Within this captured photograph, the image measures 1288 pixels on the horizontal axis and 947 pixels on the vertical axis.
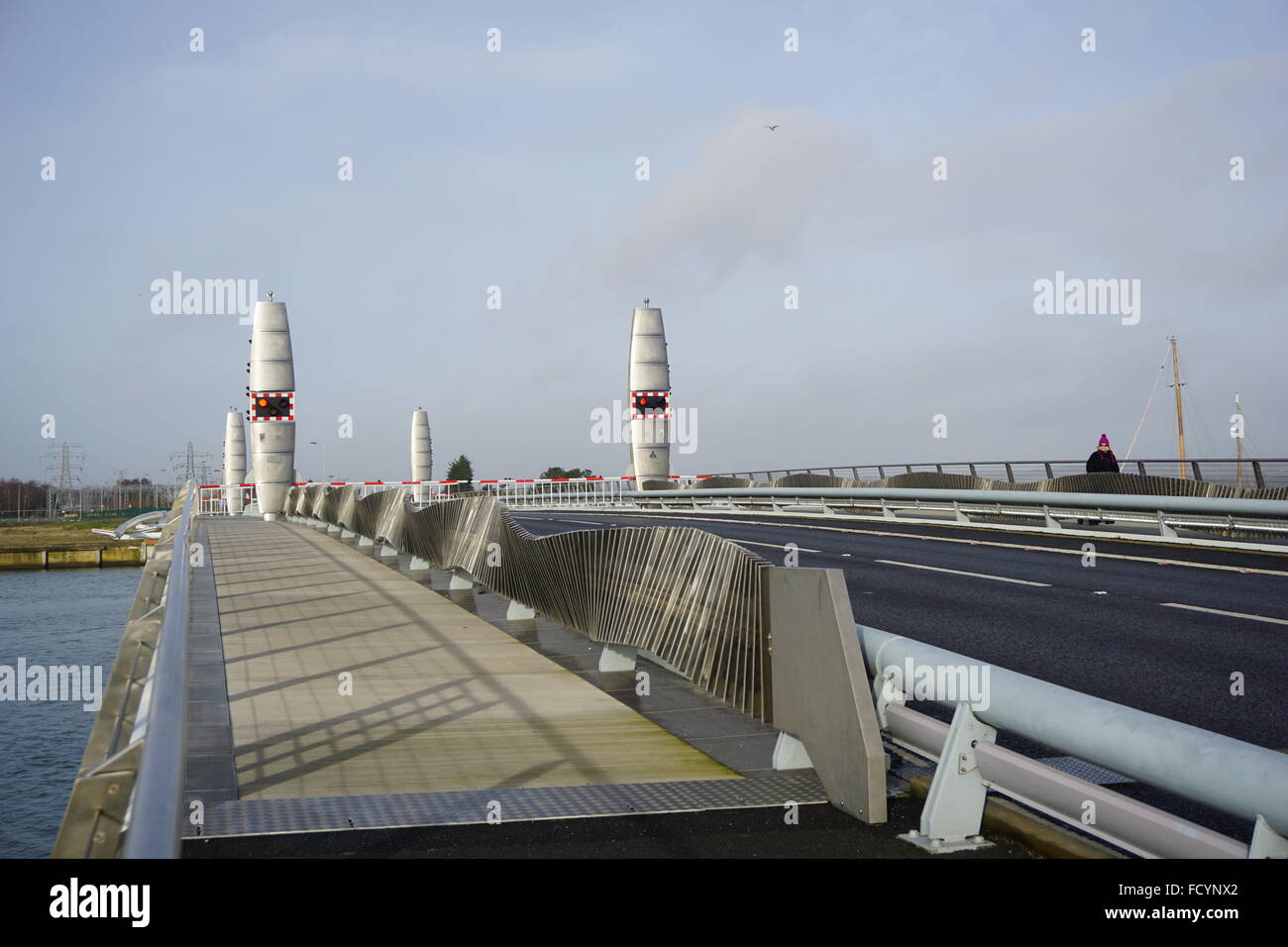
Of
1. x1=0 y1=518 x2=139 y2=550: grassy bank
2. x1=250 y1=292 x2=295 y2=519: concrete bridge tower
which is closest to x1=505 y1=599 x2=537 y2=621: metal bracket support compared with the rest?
x1=250 y1=292 x2=295 y2=519: concrete bridge tower

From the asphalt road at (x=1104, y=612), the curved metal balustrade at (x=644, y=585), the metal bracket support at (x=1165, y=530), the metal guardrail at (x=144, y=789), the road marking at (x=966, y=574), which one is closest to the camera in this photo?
the metal guardrail at (x=144, y=789)

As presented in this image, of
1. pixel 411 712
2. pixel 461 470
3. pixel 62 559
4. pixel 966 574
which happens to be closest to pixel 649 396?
pixel 966 574

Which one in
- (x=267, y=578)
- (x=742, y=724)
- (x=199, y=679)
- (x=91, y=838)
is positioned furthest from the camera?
(x=267, y=578)

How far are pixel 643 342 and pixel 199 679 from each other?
41110 millimetres

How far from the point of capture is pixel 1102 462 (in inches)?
1016

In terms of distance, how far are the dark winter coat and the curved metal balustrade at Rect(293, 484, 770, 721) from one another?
1627cm

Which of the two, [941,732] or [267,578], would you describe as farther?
[267,578]

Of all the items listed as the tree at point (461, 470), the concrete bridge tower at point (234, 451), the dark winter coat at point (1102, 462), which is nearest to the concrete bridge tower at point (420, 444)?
the concrete bridge tower at point (234, 451)

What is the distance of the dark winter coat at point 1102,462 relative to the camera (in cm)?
2581

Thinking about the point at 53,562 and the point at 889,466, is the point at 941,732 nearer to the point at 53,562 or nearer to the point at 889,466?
the point at 889,466

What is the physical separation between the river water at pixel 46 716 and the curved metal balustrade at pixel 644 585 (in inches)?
148

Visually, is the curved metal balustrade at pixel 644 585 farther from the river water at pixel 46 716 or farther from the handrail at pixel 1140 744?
the river water at pixel 46 716
